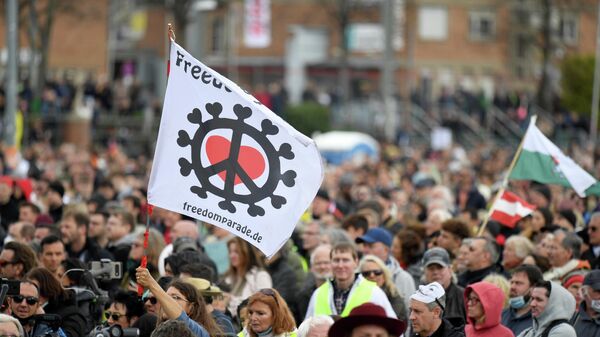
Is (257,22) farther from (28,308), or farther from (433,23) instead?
(28,308)

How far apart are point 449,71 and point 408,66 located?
7.60 feet

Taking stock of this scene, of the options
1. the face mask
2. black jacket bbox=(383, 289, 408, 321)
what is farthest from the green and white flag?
the face mask

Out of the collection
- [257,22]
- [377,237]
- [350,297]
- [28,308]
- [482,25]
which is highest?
[28,308]

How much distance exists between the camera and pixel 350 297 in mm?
11242

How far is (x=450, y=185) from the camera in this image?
28172 mm

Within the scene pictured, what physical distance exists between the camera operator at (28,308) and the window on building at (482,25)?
189 ft

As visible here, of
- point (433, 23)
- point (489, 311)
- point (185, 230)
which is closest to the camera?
point (489, 311)

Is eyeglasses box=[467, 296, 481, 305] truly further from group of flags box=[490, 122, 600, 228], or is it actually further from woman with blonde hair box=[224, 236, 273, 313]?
group of flags box=[490, 122, 600, 228]

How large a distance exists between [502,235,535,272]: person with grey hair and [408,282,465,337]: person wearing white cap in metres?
3.50

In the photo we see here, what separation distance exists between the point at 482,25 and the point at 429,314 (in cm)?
5837

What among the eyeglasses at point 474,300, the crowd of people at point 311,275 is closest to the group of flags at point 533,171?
the crowd of people at point 311,275

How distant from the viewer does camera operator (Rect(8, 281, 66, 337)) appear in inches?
405

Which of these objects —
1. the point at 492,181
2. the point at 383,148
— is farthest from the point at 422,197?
the point at 383,148

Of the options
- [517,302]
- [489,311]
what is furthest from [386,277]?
[489,311]
